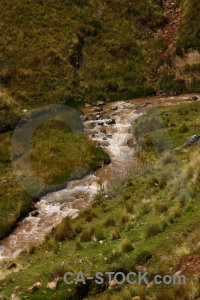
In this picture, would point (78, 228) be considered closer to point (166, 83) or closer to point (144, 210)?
point (144, 210)

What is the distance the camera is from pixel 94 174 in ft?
76.8

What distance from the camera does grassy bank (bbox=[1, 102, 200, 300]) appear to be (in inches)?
420

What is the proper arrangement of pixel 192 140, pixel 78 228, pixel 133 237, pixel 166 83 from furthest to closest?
pixel 166 83 → pixel 192 140 → pixel 78 228 → pixel 133 237

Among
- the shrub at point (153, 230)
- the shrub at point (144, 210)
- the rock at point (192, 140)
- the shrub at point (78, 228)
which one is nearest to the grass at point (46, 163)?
the shrub at point (78, 228)

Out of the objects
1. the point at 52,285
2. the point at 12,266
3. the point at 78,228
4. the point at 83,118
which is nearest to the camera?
the point at 52,285

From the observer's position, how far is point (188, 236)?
11.7m

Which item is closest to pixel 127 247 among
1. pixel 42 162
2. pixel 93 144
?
pixel 42 162

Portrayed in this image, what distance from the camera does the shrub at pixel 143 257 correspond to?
36.8 ft

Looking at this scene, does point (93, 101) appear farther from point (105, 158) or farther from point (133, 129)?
point (105, 158)

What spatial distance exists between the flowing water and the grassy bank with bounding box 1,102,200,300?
4.77ft

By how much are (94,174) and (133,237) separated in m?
10.3

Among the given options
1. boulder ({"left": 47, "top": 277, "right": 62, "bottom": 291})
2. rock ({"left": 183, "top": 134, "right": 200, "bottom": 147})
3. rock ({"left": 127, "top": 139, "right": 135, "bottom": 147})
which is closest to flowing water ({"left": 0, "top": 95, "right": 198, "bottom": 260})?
rock ({"left": 127, "top": 139, "right": 135, "bottom": 147})

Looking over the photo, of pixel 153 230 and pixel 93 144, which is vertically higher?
pixel 93 144

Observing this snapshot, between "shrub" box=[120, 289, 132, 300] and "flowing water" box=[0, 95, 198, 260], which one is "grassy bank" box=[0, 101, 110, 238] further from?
"shrub" box=[120, 289, 132, 300]
